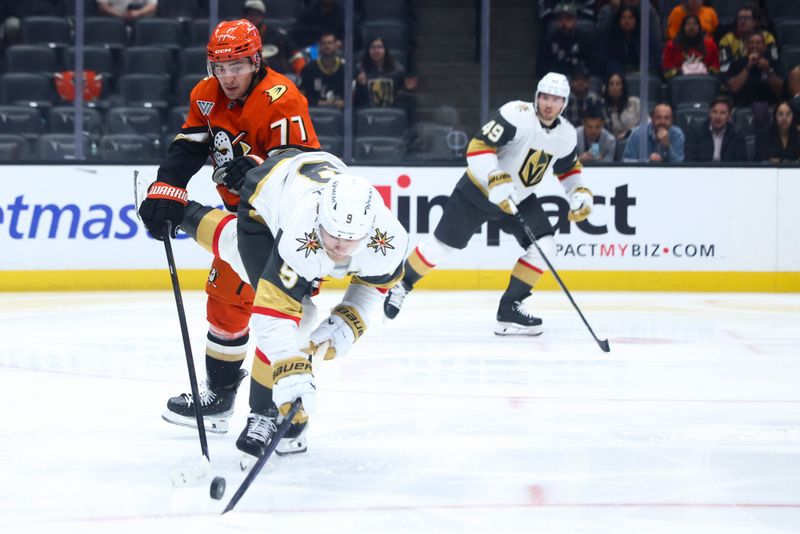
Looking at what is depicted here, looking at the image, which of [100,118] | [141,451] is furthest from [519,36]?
[141,451]

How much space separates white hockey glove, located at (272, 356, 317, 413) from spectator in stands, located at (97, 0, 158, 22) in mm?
6176

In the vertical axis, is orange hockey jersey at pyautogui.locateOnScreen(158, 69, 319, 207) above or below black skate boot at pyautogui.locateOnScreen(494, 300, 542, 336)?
above

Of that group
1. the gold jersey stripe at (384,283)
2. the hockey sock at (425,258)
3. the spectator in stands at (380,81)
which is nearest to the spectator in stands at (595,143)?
Answer: the spectator in stands at (380,81)

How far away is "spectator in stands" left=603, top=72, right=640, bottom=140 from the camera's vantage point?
8180 mm

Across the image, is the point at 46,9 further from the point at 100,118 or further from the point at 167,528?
the point at 167,528

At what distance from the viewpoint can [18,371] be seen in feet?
15.5

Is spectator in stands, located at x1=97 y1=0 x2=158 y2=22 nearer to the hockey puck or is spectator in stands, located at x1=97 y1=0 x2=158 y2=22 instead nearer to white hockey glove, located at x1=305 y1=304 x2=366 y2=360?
white hockey glove, located at x1=305 y1=304 x2=366 y2=360

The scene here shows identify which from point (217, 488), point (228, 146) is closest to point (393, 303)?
point (228, 146)

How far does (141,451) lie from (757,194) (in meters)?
5.76

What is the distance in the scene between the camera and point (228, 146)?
11.5 ft

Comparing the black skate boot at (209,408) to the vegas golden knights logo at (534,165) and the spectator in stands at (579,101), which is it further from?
the spectator in stands at (579,101)

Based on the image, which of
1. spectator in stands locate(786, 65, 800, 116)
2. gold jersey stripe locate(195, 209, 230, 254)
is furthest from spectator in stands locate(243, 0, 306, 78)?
gold jersey stripe locate(195, 209, 230, 254)

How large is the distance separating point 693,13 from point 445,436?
5684mm

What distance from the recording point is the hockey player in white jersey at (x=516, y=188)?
229 inches
